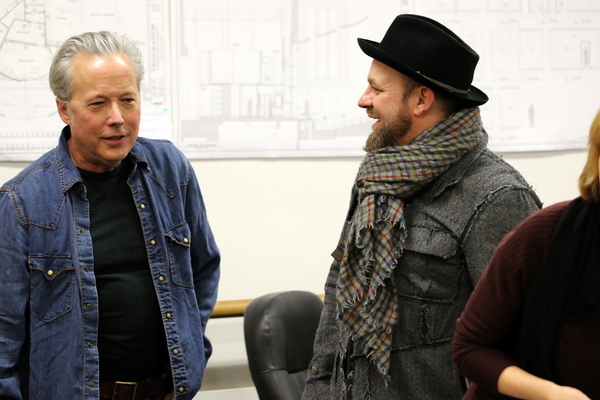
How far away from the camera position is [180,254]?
1.88 m

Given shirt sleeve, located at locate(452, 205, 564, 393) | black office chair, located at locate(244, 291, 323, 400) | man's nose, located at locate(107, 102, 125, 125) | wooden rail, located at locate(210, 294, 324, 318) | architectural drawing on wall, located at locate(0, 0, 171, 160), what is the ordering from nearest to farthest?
shirt sleeve, located at locate(452, 205, 564, 393)
man's nose, located at locate(107, 102, 125, 125)
black office chair, located at locate(244, 291, 323, 400)
architectural drawing on wall, located at locate(0, 0, 171, 160)
wooden rail, located at locate(210, 294, 324, 318)

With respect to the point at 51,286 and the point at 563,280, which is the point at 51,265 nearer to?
the point at 51,286

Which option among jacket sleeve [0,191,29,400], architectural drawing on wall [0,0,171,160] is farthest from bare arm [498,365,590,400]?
architectural drawing on wall [0,0,171,160]

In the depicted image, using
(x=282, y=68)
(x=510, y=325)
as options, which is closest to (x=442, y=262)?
(x=510, y=325)

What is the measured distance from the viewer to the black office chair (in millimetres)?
2432

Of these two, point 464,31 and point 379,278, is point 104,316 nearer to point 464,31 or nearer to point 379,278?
point 379,278

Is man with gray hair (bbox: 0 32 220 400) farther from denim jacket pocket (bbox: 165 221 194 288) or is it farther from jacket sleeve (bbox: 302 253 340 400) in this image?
jacket sleeve (bbox: 302 253 340 400)

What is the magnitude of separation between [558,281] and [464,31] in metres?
2.16

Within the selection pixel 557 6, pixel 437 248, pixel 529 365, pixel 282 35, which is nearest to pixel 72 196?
pixel 437 248

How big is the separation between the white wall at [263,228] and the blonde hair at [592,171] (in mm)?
1871

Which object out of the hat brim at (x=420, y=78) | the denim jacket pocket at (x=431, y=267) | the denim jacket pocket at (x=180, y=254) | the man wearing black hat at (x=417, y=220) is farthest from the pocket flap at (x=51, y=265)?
the hat brim at (x=420, y=78)

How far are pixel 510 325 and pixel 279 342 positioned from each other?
50.1 inches

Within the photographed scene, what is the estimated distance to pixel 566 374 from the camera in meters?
1.23

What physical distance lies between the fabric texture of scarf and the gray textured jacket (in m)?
0.35
